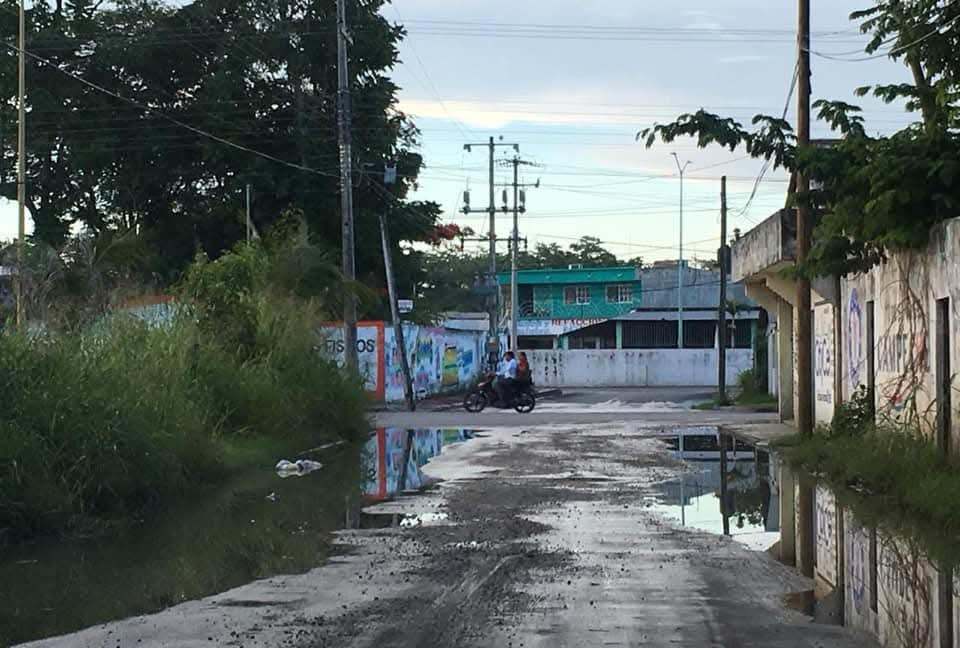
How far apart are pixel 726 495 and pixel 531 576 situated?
7.62 meters

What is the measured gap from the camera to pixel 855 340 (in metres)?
24.3

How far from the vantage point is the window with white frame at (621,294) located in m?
89.8

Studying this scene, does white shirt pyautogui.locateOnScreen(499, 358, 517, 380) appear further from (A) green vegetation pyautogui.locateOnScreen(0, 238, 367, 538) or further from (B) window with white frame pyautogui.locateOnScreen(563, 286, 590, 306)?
(B) window with white frame pyautogui.locateOnScreen(563, 286, 590, 306)

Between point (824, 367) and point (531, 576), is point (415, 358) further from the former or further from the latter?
point (531, 576)

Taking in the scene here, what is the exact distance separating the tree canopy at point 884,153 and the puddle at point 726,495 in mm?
3655

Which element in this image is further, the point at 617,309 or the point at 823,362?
the point at 617,309

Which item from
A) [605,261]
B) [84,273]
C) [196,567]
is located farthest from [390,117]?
[605,261]

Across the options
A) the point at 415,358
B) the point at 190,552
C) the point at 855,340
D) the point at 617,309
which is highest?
the point at 617,309

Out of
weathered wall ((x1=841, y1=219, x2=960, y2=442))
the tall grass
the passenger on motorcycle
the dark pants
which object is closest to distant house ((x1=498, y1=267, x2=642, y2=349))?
the passenger on motorcycle

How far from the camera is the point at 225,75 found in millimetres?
49438

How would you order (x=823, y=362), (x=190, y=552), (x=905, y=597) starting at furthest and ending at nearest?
(x=823, y=362), (x=190, y=552), (x=905, y=597)

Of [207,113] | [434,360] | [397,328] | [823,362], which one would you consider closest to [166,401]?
[823,362]

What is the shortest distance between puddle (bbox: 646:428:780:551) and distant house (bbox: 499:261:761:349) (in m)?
59.2

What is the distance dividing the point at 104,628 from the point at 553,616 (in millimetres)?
3173
